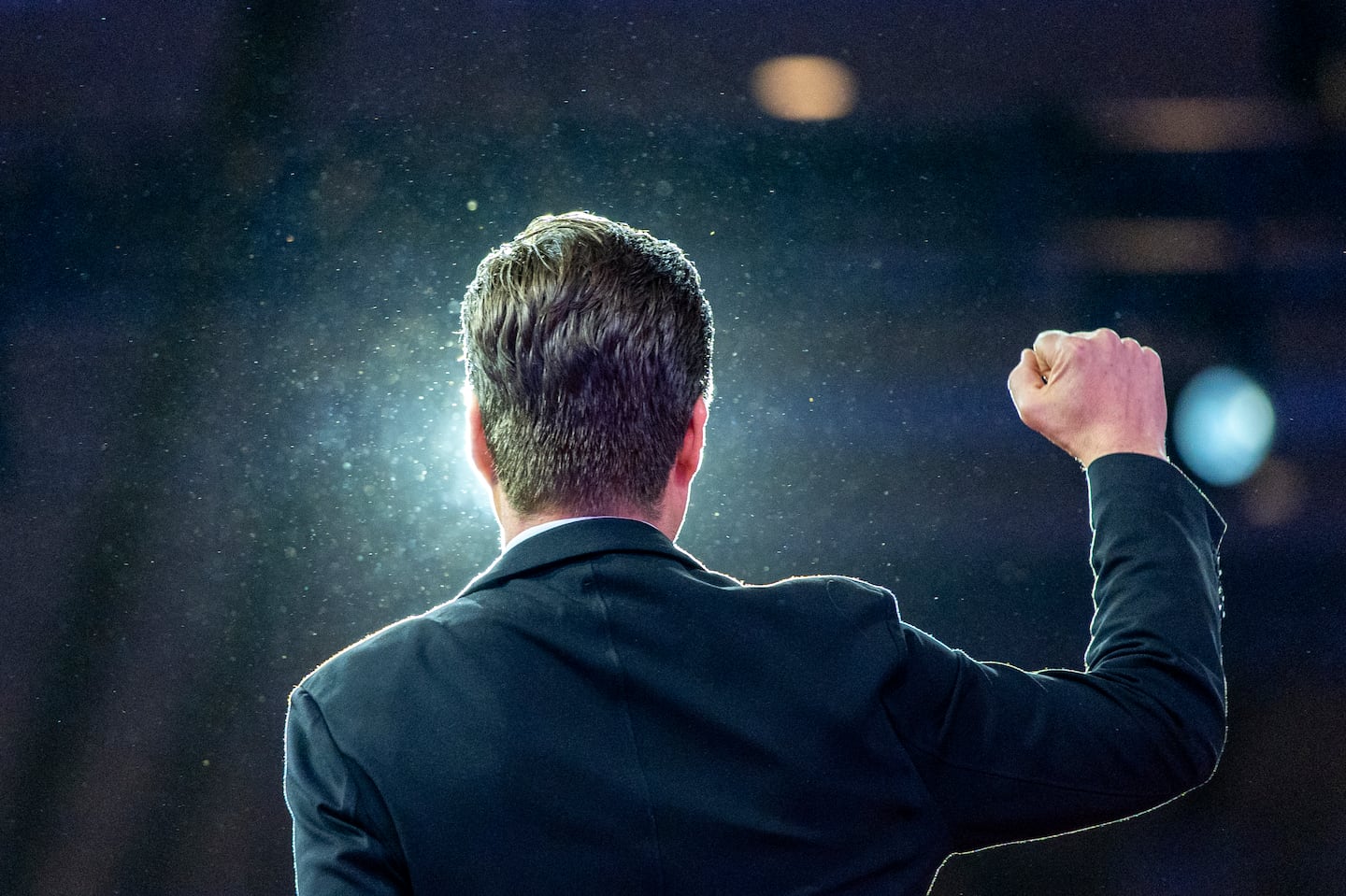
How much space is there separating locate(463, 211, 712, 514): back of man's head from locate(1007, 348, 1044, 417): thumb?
21 cm

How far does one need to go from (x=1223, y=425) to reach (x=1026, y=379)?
33cm

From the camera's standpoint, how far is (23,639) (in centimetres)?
77

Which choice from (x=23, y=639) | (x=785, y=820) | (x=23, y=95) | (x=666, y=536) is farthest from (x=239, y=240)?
(x=785, y=820)

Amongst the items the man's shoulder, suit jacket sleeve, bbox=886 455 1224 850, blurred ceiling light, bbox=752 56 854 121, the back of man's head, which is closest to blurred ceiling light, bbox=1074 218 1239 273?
blurred ceiling light, bbox=752 56 854 121

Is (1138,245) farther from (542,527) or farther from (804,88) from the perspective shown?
(542,527)

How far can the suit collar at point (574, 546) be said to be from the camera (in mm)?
453

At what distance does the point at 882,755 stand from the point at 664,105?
530 mm

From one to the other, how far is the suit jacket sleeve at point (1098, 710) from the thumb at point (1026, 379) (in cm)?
9

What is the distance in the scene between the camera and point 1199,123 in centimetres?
82

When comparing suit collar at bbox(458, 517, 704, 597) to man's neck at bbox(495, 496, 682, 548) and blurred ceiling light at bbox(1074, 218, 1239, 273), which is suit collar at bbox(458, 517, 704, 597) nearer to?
man's neck at bbox(495, 496, 682, 548)

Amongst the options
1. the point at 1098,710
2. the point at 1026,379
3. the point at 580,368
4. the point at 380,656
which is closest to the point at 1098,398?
the point at 1026,379

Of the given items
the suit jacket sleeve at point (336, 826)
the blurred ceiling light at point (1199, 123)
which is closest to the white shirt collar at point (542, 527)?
the suit jacket sleeve at point (336, 826)

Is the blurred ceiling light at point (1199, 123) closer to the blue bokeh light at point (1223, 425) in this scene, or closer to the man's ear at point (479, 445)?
the blue bokeh light at point (1223, 425)

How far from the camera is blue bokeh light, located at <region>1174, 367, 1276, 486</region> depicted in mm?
812
